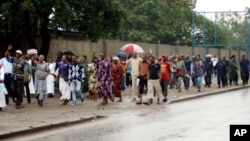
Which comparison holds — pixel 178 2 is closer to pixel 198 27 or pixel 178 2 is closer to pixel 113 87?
pixel 198 27

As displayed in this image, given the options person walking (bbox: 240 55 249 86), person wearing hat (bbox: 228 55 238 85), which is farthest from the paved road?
person walking (bbox: 240 55 249 86)

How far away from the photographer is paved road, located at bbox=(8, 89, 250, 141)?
39.8ft

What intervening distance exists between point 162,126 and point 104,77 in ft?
21.9

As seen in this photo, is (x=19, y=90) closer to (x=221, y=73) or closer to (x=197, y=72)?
(x=197, y=72)

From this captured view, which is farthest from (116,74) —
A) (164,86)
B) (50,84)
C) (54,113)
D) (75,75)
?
(54,113)

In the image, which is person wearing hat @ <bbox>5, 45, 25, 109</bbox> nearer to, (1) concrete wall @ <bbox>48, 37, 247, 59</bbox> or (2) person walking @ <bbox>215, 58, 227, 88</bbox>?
(1) concrete wall @ <bbox>48, 37, 247, 59</bbox>

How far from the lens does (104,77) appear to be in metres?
20.3

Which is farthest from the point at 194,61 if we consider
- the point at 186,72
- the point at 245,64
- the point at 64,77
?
the point at 64,77

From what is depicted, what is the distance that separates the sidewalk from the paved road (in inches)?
15.3

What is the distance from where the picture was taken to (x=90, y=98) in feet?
73.9

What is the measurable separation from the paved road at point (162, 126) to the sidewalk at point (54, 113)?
388mm

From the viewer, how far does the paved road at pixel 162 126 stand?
1214 centimetres

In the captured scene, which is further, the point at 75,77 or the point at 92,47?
the point at 92,47

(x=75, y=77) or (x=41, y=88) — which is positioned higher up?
(x=75, y=77)
